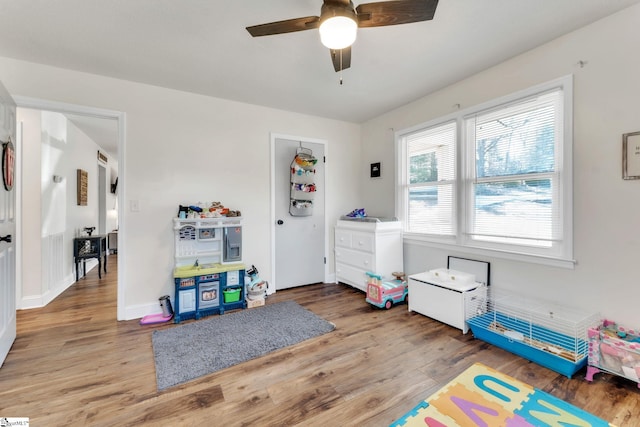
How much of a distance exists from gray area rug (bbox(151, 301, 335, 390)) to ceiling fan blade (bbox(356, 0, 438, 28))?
237cm

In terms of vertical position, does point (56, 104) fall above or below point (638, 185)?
above

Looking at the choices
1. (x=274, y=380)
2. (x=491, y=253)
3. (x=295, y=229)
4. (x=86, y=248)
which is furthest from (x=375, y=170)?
(x=86, y=248)

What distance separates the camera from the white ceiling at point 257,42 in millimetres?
1811

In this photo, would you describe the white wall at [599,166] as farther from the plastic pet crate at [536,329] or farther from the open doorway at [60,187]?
the open doorway at [60,187]

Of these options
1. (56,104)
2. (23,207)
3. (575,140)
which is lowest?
(23,207)

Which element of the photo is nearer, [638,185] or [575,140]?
[638,185]

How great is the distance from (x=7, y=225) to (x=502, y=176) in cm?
419

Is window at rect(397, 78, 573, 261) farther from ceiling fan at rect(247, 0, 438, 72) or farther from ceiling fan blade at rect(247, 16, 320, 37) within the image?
ceiling fan blade at rect(247, 16, 320, 37)

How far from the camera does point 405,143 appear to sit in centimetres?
362

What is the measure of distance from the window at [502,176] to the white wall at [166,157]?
6.57ft

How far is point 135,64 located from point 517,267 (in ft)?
12.9

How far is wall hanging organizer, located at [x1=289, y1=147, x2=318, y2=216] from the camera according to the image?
12.1 ft

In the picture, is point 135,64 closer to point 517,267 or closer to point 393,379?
point 393,379

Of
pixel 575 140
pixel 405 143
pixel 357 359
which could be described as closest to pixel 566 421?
pixel 357 359
